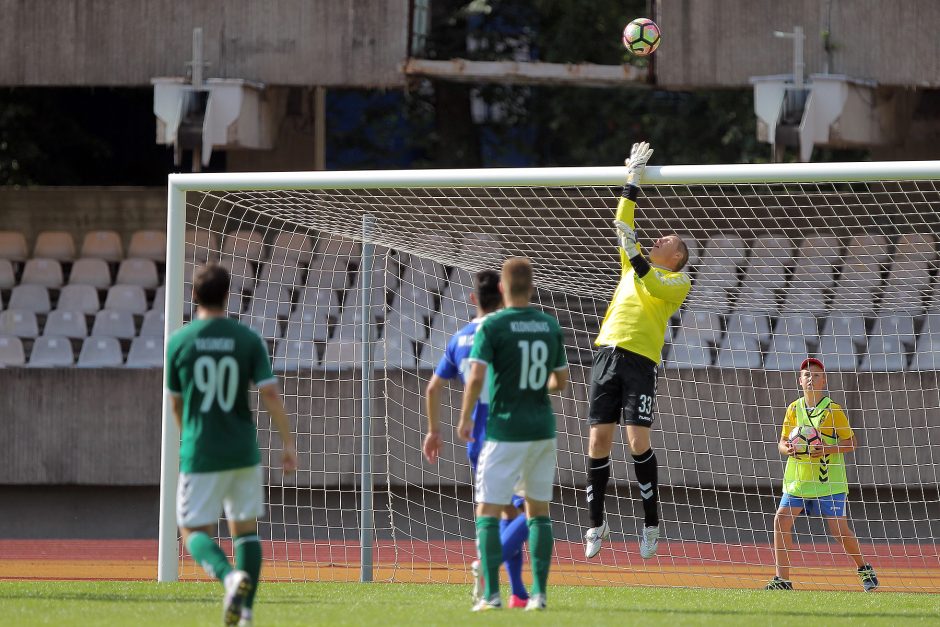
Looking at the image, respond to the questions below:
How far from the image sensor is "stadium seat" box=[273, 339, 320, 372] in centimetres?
1325

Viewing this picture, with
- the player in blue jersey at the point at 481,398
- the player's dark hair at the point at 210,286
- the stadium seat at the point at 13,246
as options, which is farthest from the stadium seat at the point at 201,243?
the player's dark hair at the point at 210,286

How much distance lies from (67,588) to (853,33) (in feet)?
30.0

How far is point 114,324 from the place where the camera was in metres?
14.8

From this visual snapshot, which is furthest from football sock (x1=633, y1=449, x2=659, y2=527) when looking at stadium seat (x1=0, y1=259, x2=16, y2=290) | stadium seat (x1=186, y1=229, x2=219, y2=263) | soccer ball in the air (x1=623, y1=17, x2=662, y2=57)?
stadium seat (x1=0, y1=259, x2=16, y2=290)

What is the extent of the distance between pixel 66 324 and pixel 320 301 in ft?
9.94

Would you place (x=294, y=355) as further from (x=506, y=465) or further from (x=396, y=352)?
(x=506, y=465)

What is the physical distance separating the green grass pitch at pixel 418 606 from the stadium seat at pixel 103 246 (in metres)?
6.65

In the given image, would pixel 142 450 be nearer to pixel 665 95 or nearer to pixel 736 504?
pixel 736 504

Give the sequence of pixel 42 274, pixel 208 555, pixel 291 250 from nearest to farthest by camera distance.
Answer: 1. pixel 208 555
2. pixel 291 250
3. pixel 42 274

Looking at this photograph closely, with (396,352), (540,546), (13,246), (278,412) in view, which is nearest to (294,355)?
(396,352)

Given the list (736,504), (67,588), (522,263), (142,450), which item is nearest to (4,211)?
(142,450)

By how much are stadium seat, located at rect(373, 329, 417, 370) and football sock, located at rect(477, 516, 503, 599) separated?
21.2 ft

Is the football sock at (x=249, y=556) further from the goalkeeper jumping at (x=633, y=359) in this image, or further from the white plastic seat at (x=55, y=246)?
the white plastic seat at (x=55, y=246)

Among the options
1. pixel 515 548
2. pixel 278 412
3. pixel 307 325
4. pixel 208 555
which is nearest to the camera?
pixel 208 555
